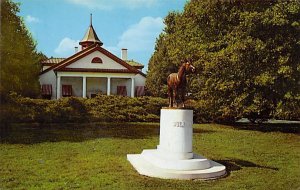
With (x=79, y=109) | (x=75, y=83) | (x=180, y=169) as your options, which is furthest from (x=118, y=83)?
(x=180, y=169)

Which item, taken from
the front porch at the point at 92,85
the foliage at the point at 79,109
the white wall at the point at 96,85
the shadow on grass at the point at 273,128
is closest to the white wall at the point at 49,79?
the front porch at the point at 92,85

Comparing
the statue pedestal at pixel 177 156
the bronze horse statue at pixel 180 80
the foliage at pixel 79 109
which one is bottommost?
the statue pedestal at pixel 177 156

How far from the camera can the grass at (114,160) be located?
6684 mm

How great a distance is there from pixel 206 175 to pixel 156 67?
20.1 m

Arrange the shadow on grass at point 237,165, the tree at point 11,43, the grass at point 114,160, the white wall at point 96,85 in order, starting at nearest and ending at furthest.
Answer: the grass at point 114,160, the shadow on grass at point 237,165, the tree at point 11,43, the white wall at point 96,85

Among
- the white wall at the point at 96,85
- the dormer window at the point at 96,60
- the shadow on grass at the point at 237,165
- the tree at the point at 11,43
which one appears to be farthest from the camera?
the white wall at the point at 96,85

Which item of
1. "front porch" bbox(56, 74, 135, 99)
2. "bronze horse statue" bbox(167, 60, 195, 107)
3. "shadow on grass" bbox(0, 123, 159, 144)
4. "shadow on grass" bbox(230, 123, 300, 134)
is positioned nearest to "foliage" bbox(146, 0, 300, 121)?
"shadow on grass" bbox(230, 123, 300, 134)

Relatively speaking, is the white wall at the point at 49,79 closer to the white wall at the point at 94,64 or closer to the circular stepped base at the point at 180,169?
the white wall at the point at 94,64

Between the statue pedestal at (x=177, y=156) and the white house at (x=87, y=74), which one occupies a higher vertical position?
the white house at (x=87, y=74)

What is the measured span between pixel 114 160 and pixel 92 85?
1839cm

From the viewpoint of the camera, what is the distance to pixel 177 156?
25.4 ft

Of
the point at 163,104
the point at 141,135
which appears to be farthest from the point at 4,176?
the point at 163,104

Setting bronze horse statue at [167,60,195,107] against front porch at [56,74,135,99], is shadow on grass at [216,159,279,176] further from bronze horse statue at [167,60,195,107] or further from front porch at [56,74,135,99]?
front porch at [56,74,135,99]

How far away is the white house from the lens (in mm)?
24250
